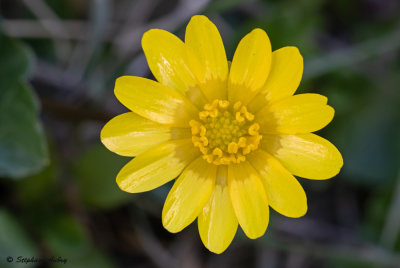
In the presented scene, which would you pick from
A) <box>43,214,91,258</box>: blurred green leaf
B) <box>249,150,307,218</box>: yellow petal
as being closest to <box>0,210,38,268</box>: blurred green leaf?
<box>43,214,91,258</box>: blurred green leaf

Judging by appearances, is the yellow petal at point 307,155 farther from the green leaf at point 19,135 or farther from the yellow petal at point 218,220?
the green leaf at point 19,135

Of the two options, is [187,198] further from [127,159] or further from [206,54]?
[127,159]

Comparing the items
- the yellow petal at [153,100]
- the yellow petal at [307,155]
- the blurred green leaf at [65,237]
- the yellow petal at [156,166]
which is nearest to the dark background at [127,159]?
the blurred green leaf at [65,237]

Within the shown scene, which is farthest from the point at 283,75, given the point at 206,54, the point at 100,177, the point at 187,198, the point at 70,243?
the point at 70,243

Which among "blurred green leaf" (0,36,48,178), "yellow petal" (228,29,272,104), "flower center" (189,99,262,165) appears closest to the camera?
"yellow petal" (228,29,272,104)

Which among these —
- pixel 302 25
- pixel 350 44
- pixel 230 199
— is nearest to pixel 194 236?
pixel 230 199

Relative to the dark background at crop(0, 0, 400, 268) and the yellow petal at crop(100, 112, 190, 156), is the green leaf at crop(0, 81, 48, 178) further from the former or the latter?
the yellow petal at crop(100, 112, 190, 156)
